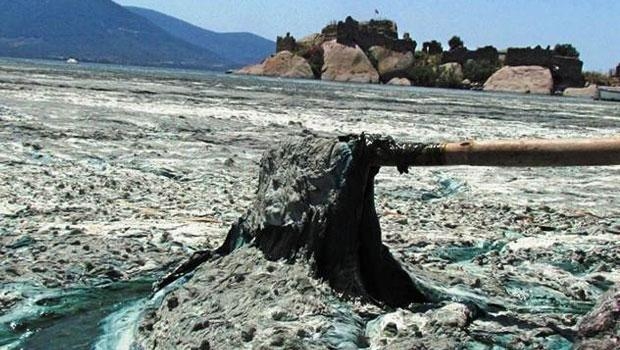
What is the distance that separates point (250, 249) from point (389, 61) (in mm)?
88805

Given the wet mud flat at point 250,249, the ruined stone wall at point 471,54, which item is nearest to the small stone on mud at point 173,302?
the wet mud flat at point 250,249

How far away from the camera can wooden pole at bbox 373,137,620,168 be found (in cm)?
313

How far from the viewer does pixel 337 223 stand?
3.47 m

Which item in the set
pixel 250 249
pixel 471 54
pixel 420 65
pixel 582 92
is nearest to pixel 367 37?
pixel 420 65

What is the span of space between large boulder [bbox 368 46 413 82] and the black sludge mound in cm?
Answer: 8487

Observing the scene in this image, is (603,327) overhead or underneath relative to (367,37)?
underneath

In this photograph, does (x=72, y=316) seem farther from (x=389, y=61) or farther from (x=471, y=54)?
(x=471, y=54)

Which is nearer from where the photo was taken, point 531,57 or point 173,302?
point 173,302

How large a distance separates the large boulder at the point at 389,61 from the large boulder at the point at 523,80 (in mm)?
10959

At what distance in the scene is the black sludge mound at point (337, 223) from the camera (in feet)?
11.4

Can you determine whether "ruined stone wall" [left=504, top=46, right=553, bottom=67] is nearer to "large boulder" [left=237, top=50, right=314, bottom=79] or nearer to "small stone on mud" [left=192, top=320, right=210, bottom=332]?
"large boulder" [left=237, top=50, right=314, bottom=79]

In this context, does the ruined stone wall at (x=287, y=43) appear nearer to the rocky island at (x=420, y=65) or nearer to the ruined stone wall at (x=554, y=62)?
the rocky island at (x=420, y=65)

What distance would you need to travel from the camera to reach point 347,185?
348cm

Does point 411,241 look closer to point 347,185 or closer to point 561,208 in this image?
point 347,185
